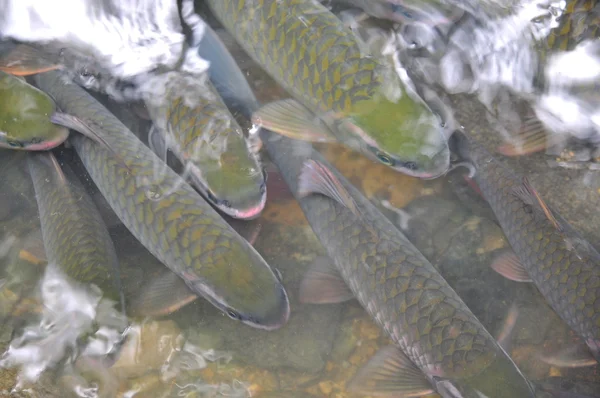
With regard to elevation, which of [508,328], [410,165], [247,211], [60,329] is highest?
[410,165]

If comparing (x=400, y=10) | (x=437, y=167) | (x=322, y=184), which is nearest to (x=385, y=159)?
(x=437, y=167)

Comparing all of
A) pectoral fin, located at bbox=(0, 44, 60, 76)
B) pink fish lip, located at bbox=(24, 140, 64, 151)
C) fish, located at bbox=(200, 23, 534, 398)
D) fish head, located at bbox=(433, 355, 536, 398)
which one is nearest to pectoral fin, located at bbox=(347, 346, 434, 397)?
fish, located at bbox=(200, 23, 534, 398)

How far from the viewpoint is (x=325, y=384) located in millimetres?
2654

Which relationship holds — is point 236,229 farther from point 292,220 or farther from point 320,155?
→ point 320,155

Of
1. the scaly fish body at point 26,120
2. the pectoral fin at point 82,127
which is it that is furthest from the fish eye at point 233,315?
the scaly fish body at point 26,120

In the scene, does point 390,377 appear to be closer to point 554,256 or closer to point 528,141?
point 554,256

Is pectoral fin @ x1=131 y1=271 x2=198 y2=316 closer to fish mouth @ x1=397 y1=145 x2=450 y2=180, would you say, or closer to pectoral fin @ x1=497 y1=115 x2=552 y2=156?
fish mouth @ x1=397 y1=145 x2=450 y2=180

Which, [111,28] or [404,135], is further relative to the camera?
[111,28]

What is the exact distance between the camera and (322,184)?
2770mm

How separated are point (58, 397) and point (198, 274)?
87 cm

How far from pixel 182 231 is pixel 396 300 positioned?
43.5 inches

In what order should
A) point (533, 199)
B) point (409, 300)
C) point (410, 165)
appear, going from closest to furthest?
point (409, 300), point (533, 199), point (410, 165)

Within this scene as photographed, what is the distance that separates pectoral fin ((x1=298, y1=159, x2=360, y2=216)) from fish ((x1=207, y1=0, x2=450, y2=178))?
325 mm

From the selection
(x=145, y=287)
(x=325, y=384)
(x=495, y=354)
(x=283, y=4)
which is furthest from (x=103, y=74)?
(x=495, y=354)
